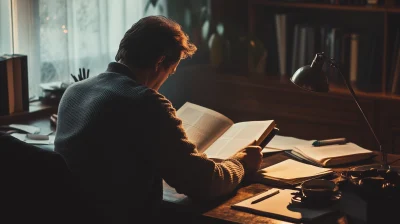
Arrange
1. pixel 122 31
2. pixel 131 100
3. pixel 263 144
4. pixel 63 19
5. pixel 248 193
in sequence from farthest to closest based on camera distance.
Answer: pixel 122 31
pixel 63 19
pixel 263 144
pixel 248 193
pixel 131 100

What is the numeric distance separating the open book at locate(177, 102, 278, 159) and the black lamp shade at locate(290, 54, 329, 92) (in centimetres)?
29

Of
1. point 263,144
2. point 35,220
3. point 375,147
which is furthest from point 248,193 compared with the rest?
point 375,147

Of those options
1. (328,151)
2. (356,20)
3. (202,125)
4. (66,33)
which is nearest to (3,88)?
(66,33)

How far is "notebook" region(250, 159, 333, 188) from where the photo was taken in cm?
215

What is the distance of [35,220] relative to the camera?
1.73 meters

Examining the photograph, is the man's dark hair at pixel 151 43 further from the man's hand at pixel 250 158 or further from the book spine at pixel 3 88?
the book spine at pixel 3 88

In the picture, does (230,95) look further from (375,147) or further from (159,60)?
(159,60)

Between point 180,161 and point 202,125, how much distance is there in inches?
22.8

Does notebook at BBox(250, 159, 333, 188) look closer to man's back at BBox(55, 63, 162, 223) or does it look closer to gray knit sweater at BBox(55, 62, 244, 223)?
gray knit sweater at BBox(55, 62, 244, 223)

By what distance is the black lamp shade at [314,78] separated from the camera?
6.81 ft

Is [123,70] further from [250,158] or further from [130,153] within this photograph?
[250,158]

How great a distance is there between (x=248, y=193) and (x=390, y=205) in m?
0.47

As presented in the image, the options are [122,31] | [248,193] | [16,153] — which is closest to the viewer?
[16,153]

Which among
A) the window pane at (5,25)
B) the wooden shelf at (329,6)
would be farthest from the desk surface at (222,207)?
the wooden shelf at (329,6)
